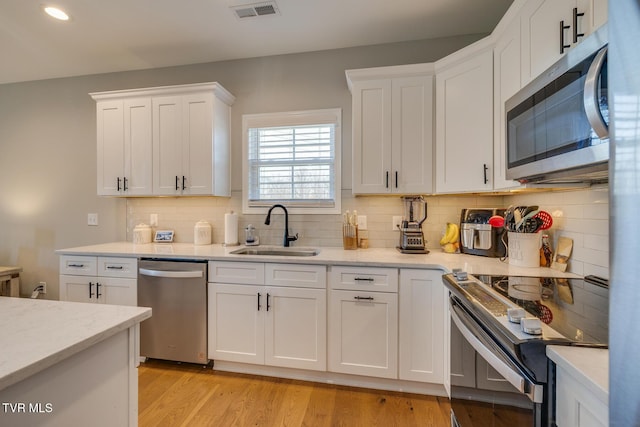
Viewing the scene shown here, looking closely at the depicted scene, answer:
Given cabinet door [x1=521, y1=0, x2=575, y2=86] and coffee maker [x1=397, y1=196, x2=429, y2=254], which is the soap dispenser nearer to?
coffee maker [x1=397, y1=196, x2=429, y2=254]

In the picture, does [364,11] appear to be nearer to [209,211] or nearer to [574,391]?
[209,211]

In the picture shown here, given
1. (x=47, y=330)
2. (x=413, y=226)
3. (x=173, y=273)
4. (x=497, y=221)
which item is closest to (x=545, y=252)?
(x=497, y=221)

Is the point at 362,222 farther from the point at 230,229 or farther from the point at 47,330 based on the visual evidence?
the point at 47,330

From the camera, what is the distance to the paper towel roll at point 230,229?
2672mm

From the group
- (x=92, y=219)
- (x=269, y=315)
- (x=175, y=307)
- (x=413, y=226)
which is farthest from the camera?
(x=92, y=219)

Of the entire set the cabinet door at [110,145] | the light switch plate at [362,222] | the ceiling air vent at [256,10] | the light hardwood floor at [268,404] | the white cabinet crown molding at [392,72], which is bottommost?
the light hardwood floor at [268,404]

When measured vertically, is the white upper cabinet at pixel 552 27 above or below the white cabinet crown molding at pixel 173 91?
below

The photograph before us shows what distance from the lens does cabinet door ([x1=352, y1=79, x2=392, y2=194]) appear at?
2271 mm

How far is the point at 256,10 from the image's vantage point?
2.14 m

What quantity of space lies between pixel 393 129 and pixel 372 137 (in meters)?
0.17

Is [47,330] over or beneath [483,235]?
beneath

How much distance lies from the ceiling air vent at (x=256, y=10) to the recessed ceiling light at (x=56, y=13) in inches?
51.3

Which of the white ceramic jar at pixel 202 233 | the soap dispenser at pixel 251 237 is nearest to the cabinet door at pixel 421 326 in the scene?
the soap dispenser at pixel 251 237

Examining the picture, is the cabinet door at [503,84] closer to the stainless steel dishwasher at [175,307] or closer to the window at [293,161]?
the window at [293,161]
